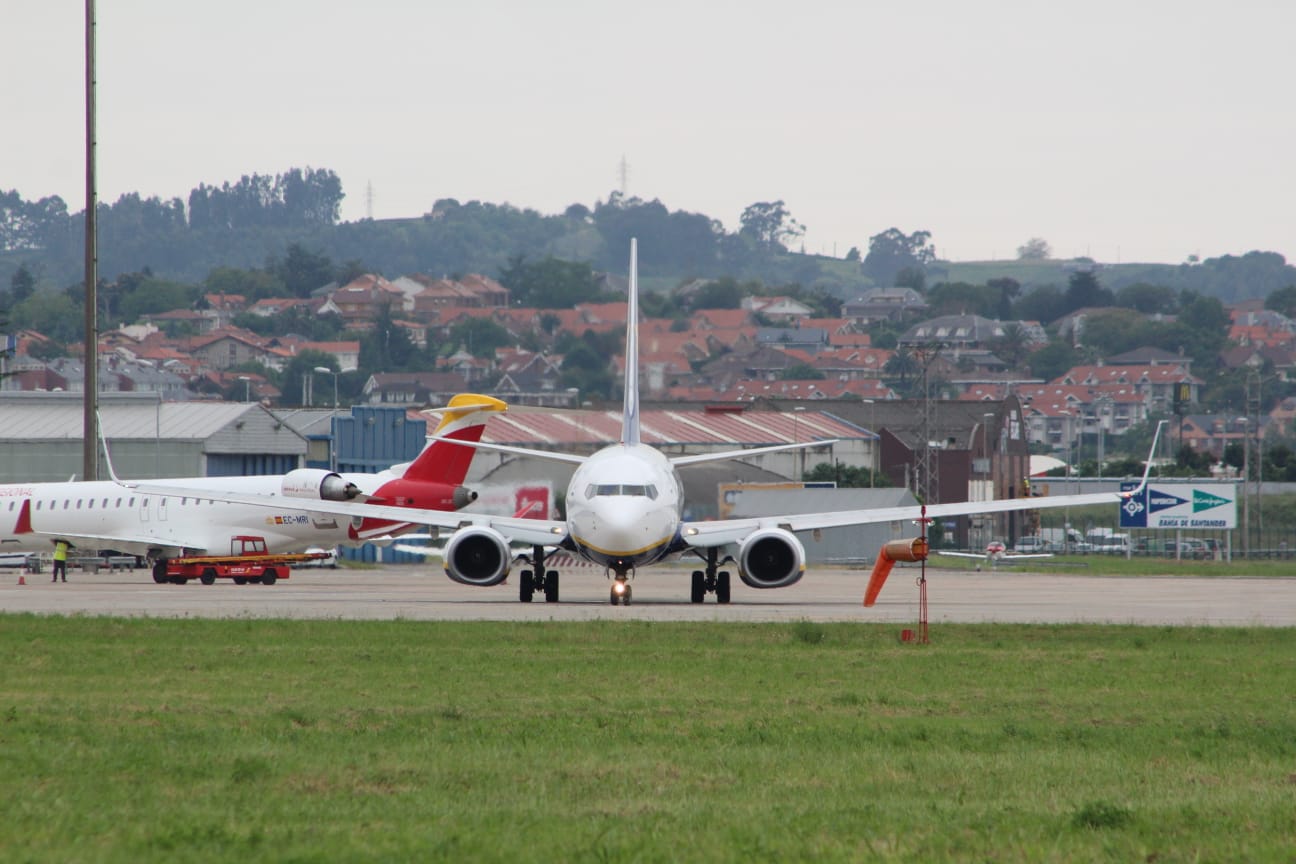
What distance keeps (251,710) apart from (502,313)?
464 ft

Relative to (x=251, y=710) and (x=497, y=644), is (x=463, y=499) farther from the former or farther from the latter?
(x=251, y=710)

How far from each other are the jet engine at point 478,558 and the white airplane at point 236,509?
1167cm

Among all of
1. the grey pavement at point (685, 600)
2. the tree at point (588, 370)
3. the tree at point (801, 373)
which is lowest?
the grey pavement at point (685, 600)

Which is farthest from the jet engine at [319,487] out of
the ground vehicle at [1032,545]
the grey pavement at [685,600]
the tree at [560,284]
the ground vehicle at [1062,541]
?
the tree at [560,284]

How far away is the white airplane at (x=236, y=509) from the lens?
1996 inches

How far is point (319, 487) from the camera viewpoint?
165 ft

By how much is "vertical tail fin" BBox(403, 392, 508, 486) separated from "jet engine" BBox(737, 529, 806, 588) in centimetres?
1282

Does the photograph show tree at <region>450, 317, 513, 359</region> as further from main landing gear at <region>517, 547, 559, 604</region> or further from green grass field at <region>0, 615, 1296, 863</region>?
green grass field at <region>0, 615, 1296, 863</region>

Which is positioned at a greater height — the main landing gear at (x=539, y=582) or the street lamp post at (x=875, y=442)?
the street lamp post at (x=875, y=442)

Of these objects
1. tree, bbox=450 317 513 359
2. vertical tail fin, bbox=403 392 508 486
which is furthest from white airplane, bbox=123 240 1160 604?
tree, bbox=450 317 513 359

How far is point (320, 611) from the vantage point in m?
34.0

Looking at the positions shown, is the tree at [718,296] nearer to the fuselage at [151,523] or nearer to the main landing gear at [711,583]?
the fuselage at [151,523]

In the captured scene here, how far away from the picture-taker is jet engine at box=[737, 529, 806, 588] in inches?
1458

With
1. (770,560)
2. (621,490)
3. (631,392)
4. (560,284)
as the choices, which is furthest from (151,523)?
(560,284)
